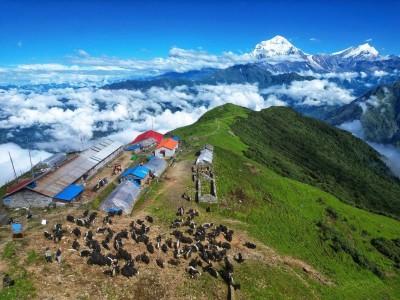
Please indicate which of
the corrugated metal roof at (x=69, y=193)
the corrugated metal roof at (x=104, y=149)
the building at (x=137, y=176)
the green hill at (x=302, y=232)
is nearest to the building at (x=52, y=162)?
the corrugated metal roof at (x=104, y=149)

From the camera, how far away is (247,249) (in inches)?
1884

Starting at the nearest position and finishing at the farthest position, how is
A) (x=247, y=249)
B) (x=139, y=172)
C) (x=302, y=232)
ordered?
(x=247, y=249)
(x=302, y=232)
(x=139, y=172)

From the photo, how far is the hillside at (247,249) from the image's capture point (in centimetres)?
3403

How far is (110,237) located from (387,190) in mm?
168424

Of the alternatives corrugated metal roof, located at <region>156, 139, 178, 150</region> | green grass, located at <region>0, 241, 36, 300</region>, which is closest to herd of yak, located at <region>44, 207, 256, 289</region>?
green grass, located at <region>0, 241, 36, 300</region>

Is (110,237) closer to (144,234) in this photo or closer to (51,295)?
(144,234)

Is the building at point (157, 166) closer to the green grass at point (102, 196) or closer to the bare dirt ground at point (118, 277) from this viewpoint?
the green grass at point (102, 196)

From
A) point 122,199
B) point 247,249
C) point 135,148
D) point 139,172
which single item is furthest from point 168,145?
point 247,249

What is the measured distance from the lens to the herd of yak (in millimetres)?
37562

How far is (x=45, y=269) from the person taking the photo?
3441cm

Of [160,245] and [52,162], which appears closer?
[160,245]

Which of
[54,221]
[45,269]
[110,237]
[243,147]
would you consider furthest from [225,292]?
[243,147]

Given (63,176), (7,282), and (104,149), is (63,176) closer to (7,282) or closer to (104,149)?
(104,149)

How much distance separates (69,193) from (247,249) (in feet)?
112
